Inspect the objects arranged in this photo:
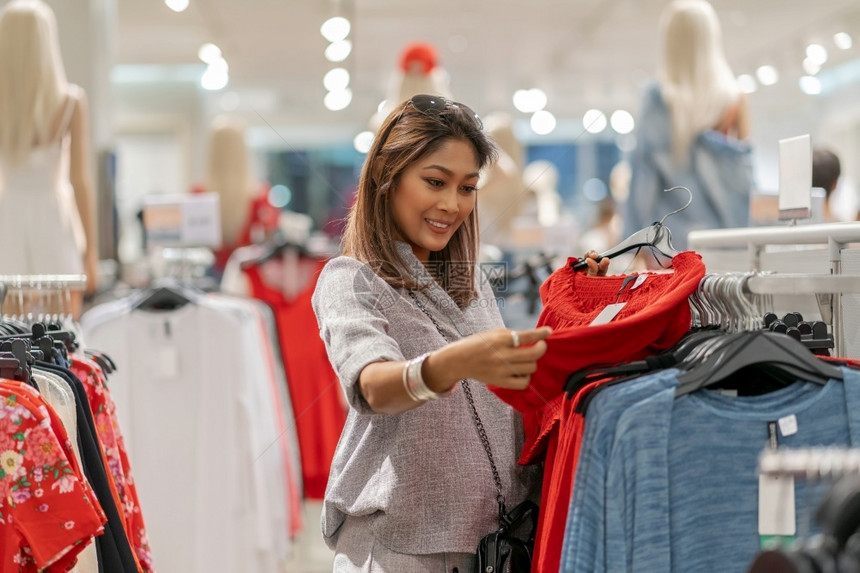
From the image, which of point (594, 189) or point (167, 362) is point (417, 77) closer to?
point (167, 362)

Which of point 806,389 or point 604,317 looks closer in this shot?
point 806,389

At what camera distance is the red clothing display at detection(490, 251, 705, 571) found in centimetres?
123

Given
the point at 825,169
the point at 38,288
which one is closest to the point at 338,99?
the point at 825,169

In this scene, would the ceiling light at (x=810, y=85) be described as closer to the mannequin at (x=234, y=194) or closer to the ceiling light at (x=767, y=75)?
the ceiling light at (x=767, y=75)

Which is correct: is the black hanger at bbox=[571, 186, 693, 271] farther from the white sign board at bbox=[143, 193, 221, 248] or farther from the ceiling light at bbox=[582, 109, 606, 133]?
the white sign board at bbox=[143, 193, 221, 248]

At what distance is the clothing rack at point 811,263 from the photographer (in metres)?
1.22

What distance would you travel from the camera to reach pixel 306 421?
3771 mm

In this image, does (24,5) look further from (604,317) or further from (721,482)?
(721,482)

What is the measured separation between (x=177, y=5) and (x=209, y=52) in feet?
1.57

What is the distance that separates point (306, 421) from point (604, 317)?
2.53m

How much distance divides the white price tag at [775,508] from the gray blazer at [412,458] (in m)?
0.38

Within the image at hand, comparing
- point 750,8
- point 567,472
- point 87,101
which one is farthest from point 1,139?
point 750,8

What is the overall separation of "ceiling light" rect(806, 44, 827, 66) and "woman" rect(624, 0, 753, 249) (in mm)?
3383

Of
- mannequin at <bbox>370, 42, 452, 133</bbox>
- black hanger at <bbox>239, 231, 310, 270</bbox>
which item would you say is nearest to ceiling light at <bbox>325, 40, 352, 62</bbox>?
mannequin at <bbox>370, 42, 452, 133</bbox>
